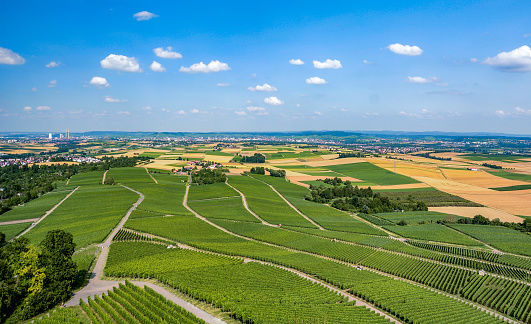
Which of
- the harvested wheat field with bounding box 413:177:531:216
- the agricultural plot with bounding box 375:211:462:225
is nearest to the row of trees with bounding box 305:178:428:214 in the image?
the agricultural plot with bounding box 375:211:462:225

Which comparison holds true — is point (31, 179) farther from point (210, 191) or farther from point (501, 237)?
point (501, 237)

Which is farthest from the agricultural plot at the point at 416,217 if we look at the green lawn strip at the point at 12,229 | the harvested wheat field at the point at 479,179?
the green lawn strip at the point at 12,229

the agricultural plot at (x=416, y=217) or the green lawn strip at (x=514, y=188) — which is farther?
the green lawn strip at (x=514, y=188)

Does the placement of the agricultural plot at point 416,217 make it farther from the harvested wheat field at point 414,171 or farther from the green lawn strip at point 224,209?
the harvested wheat field at point 414,171

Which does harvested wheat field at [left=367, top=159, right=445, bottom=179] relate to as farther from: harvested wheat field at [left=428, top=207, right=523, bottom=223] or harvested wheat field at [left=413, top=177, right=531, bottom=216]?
harvested wheat field at [left=428, top=207, right=523, bottom=223]

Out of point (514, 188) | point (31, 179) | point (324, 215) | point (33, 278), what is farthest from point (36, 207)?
point (514, 188)

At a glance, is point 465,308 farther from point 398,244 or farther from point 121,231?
point 121,231
